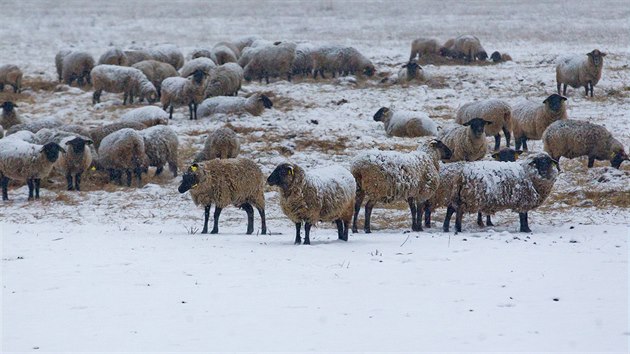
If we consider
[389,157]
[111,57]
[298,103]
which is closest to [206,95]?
[298,103]

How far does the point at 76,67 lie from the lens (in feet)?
95.3

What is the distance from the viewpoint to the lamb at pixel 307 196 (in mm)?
11570

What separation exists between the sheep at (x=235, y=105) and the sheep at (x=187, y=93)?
9.5 inches

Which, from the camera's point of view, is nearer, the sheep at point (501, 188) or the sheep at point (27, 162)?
the sheep at point (501, 188)

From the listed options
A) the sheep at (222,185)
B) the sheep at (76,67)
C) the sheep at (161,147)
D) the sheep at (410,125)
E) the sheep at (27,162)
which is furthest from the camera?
the sheep at (76,67)

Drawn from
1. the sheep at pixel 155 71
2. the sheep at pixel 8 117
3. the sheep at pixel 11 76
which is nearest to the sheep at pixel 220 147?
the sheep at pixel 8 117

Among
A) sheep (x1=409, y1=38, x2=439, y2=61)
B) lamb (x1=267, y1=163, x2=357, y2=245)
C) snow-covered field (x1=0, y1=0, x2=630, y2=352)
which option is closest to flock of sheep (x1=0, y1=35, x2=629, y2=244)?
lamb (x1=267, y1=163, x2=357, y2=245)

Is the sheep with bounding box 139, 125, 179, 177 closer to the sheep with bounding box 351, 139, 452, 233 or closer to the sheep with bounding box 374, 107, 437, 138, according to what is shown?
the sheep with bounding box 374, 107, 437, 138

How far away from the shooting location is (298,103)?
2469cm

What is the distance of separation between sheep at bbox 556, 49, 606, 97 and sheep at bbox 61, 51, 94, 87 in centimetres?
1502

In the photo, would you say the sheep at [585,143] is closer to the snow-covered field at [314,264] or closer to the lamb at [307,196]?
the snow-covered field at [314,264]

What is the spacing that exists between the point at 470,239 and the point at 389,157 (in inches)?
81.0

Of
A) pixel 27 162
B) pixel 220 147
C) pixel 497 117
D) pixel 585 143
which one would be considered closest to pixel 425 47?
pixel 497 117

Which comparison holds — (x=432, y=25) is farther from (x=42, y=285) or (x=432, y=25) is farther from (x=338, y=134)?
(x=42, y=285)
